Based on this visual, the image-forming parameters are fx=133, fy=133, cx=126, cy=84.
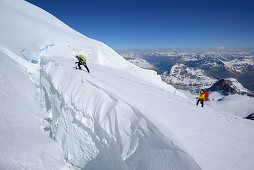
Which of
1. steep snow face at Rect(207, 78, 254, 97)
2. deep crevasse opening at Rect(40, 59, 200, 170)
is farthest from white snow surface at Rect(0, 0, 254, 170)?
steep snow face at Rect(207, 78, 254, 97)

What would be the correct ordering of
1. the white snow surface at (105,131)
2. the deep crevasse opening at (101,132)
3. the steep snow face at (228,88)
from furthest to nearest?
the steep snow face at (228,88), the deep crevasse opening at (101,132), the white snow surface at (105,131)

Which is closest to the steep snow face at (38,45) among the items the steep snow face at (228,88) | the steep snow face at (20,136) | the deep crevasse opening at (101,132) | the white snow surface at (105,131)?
the white snow surface at (105,131)

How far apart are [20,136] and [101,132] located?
417 cm

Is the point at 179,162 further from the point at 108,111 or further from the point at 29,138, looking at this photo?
the point at 29,138

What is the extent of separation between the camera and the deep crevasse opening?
479cm

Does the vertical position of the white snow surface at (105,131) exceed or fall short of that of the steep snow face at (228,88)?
it exceeds it

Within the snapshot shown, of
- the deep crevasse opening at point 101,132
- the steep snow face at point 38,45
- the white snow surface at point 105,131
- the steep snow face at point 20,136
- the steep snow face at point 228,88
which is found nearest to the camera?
the white snow surface at point 105,131

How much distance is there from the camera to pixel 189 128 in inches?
232

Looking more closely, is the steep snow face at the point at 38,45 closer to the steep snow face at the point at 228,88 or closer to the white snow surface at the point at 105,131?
the white snow surface at the point at 105,131

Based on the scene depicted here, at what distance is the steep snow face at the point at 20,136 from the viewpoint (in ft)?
19.1

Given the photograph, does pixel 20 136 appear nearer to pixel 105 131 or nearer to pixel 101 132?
pixel 101 132

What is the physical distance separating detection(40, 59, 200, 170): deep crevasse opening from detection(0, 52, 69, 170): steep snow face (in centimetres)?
103

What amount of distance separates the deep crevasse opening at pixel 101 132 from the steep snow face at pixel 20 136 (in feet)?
3.39

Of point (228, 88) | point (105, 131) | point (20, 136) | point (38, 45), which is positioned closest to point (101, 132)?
point (105, 131)
